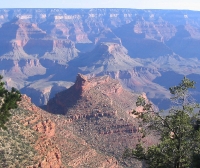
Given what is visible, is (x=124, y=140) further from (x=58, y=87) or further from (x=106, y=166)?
(x=58, y=87)

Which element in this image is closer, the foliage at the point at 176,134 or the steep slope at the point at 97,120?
the foliage at the point at 176,134

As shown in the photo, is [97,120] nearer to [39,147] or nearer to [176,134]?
[39,147]

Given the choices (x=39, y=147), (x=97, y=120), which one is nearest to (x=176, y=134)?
(x=39, y=147)

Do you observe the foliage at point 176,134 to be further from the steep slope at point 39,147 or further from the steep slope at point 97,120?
the steep slope at point 97,120

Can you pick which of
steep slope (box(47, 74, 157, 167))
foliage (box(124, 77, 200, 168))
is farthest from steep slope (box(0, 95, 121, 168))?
foliage (box(124, 77, 200, 168))

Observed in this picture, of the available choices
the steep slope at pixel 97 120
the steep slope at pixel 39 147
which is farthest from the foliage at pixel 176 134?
the steep slope at pixel 97 120

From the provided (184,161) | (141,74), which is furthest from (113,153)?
(141,74)
